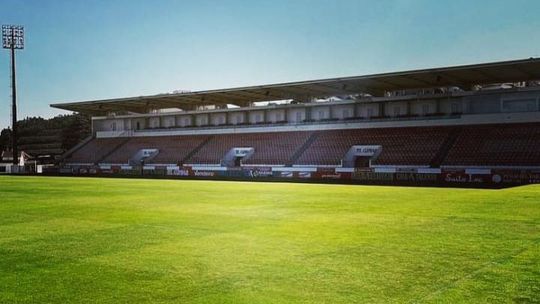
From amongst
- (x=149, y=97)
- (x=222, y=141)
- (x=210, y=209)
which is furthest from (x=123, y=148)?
(x=210, y=209)

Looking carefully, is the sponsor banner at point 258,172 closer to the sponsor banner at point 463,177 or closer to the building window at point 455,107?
the sponsor banner at point 463,177

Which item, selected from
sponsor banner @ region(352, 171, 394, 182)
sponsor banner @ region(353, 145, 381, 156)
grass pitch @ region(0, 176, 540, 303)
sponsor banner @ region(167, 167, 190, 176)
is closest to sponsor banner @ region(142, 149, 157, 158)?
sponsor banner @ region(167, 167, 190, 176)

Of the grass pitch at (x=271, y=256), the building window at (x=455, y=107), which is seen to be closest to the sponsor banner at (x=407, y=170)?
the building window at (x=455, y=107)

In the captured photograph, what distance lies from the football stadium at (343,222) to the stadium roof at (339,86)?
1.08 ft

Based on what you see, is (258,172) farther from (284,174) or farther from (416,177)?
(416,177)

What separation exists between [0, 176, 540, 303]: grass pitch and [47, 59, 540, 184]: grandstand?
25137 millimetres

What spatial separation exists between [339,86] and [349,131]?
490 centimetres

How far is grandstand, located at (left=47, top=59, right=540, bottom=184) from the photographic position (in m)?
40.7

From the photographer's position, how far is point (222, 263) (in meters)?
8.50

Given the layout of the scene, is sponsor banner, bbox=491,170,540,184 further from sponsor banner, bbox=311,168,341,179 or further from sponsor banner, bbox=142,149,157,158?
sponsor banner, bbox=142,149,157,158

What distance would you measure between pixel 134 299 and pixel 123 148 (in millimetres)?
63061

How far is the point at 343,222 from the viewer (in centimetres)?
1375

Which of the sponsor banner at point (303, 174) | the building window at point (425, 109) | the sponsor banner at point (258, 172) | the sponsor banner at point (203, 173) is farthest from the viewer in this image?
the sponsor banner at point (203, 173)

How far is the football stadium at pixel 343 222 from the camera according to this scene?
6949mm
